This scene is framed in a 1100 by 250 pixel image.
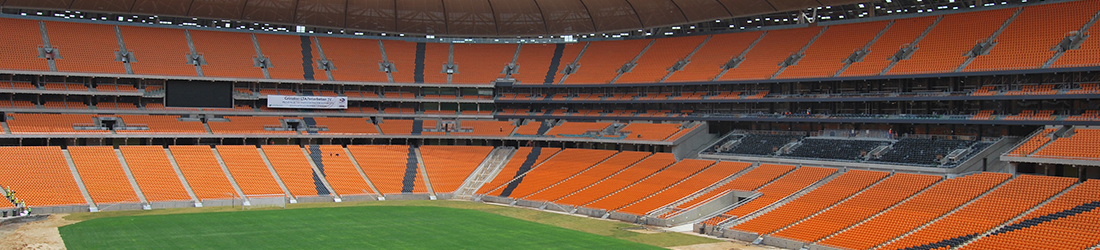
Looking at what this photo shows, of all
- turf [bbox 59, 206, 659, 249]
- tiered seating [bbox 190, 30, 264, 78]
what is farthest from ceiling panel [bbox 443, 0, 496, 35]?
turf [bbox 59, 206, 659, 249]

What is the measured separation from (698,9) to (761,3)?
4927mm

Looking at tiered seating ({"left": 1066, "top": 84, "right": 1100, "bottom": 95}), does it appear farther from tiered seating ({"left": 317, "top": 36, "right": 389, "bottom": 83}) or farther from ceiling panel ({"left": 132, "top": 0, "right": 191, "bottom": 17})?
ceiling panel ({"left": 132, "top": 0, "right": 191, "bottom": 17})

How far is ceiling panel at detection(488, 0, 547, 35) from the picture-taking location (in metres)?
57.5

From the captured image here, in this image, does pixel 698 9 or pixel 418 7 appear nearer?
pixel 698 9

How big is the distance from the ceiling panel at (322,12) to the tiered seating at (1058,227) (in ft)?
149

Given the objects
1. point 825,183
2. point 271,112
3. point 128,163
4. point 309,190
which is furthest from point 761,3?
point 128,163

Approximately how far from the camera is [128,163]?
148ft

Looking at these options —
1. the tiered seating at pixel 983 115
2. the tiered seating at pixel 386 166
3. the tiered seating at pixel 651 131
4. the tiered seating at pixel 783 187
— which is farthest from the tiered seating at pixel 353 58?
the tiered seating at pixel 983 115

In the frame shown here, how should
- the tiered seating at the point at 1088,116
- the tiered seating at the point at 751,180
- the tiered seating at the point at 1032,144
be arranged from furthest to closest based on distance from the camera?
the tiered seating at the point at 751,180 < the tiered seating at the point at 1088,116 < the tiered seating at the point at 1032,144

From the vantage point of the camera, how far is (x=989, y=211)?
2938 centimetres

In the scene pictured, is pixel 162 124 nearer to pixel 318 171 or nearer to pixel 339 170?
pixel 318 171

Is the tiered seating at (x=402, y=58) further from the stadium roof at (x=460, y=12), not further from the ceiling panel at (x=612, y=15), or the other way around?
the ceiling panel at (x=612, y=15)

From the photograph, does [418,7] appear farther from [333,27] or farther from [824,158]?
[824,158]

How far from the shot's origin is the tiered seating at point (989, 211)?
27766mm
